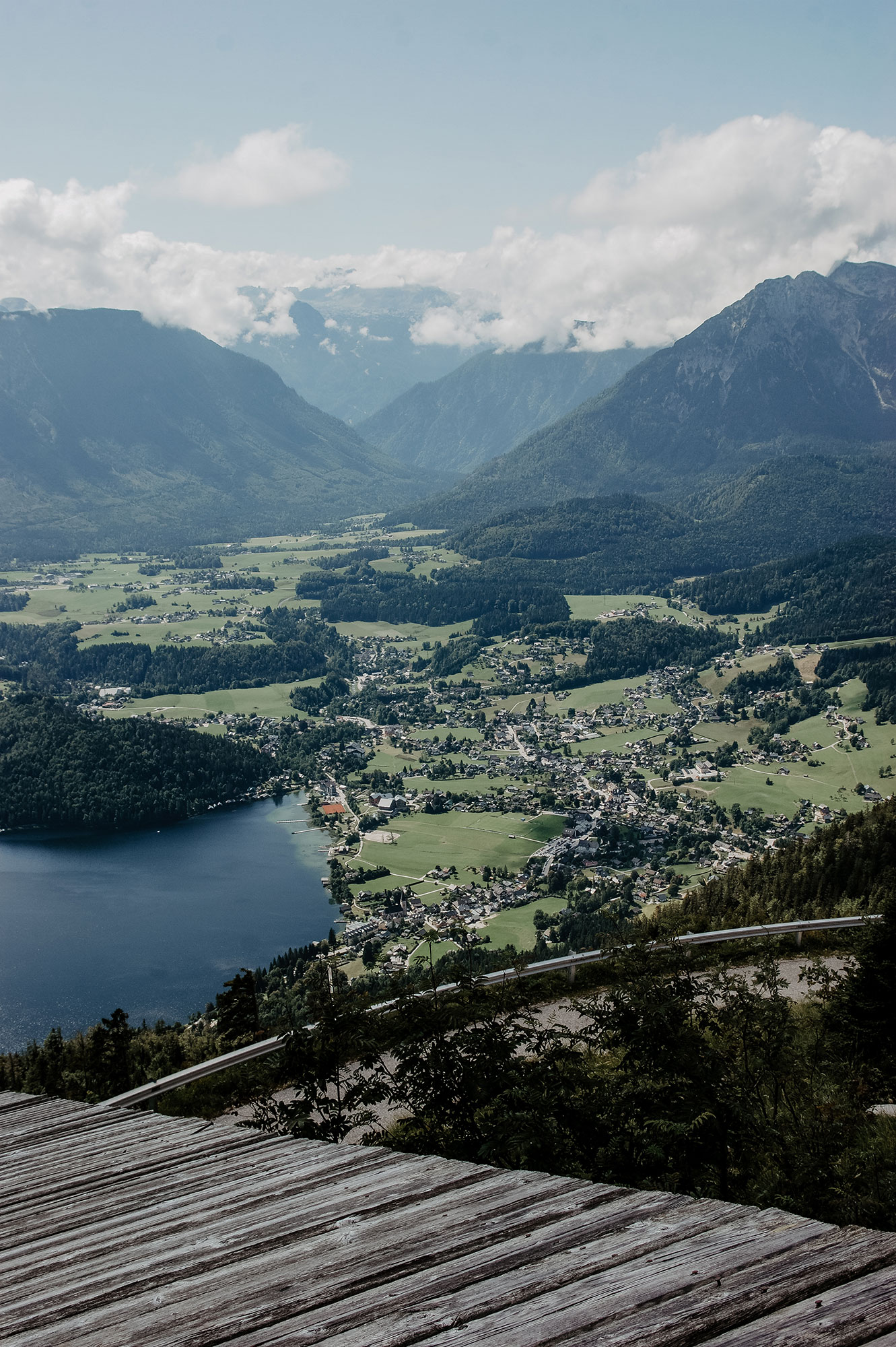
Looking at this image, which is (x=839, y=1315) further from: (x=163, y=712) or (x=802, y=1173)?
(x=163, y=712)

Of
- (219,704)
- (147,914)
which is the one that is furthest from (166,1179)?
(219,704)

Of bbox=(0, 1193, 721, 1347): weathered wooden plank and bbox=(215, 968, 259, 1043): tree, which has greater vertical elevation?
bbox=(0, 1193, 721, 1347): weathered wooden plank

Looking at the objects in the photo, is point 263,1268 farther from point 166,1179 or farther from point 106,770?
point 106,770

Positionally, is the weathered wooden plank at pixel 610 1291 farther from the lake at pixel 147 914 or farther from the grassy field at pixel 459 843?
the grassy field at pixel 459 843

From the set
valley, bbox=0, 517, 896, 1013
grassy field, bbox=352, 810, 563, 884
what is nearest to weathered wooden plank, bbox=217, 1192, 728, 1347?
valley, bbox=0, 517, 896, 1013

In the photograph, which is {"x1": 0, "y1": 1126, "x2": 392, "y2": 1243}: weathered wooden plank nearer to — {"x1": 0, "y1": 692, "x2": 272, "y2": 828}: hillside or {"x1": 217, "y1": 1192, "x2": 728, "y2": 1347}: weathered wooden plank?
{"x1": 217, "y1": 1192, "x2": 728, "y2": 1347}: weathered wooden plank

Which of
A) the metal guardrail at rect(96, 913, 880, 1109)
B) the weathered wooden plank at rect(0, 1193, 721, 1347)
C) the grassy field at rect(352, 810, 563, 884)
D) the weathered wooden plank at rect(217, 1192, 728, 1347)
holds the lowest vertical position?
the grassy field at rect(352, 810, 563, 884)

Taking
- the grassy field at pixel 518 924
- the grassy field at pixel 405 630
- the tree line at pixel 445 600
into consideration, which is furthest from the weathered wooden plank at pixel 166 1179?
the tree line at pixel 445 600
